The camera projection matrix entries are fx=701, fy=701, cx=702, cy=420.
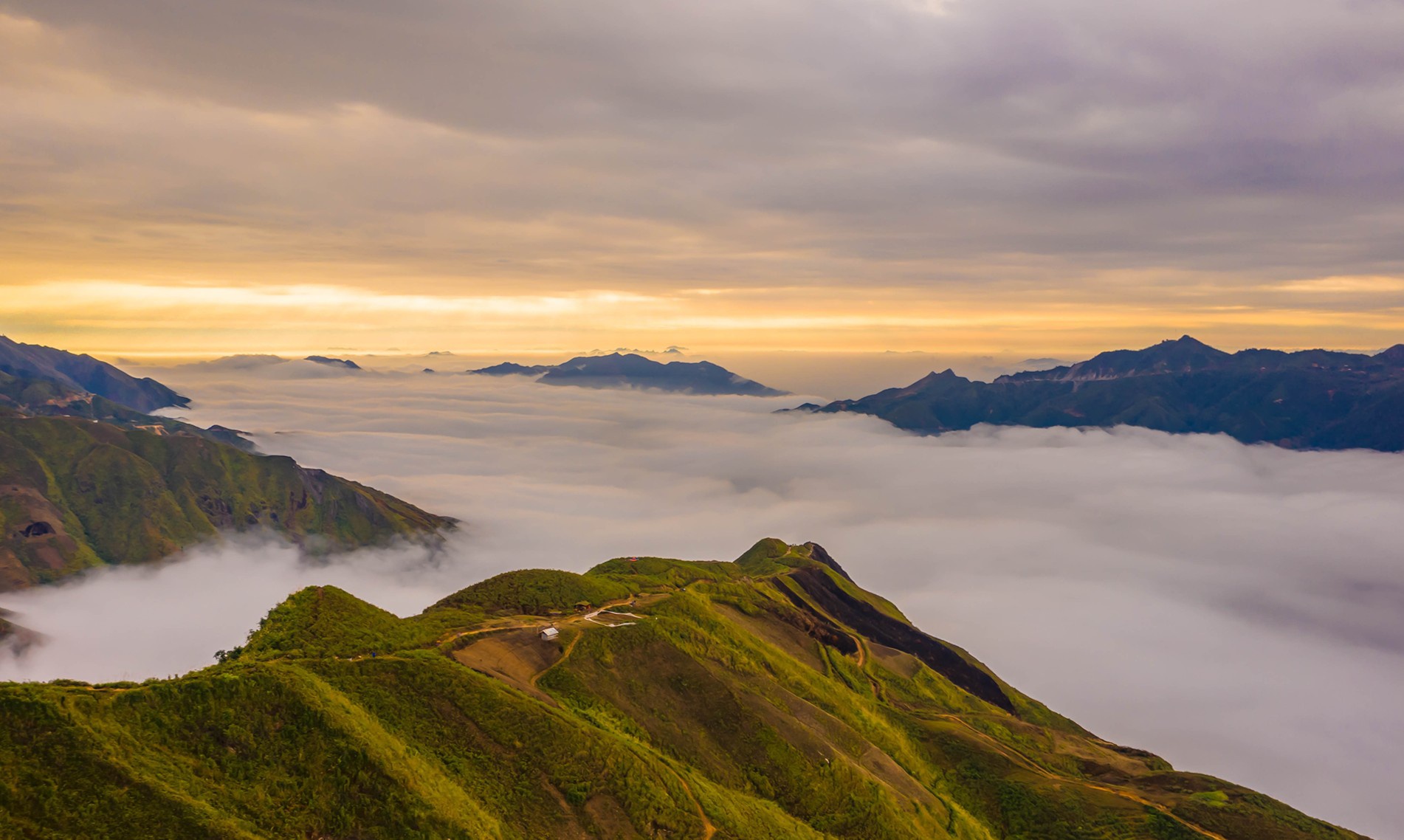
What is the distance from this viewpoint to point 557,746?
77.6 m

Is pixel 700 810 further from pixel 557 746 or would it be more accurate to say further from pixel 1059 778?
pixel 1059 778

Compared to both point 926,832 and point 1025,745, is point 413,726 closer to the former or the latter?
point 926,832

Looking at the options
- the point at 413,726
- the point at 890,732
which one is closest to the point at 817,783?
the point at 890,732

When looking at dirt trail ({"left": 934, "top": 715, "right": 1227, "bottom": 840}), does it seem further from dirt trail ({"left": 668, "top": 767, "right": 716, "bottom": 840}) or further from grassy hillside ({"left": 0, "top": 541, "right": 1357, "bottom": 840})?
dirt trail ({"left": 668, "top": 767, "right": 716, "bottom": 840})

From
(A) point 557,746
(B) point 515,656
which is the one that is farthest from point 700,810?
(B) point 515,656

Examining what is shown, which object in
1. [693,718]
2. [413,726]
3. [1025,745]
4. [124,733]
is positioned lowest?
[1025,745]

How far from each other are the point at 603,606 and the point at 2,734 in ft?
289

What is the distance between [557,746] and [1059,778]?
353 ft

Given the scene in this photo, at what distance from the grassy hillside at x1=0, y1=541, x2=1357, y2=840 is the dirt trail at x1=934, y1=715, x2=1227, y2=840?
2.33 ft

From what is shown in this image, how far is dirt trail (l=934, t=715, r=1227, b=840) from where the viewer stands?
11319 centimetres

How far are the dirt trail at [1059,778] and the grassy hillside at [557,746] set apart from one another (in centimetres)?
71

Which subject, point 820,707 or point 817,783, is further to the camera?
point 820,707

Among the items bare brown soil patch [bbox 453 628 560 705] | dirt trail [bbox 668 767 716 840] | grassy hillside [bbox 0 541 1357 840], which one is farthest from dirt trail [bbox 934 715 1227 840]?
bare brown soil patch [bbox 453 628 560 705]

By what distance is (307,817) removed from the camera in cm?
5731
